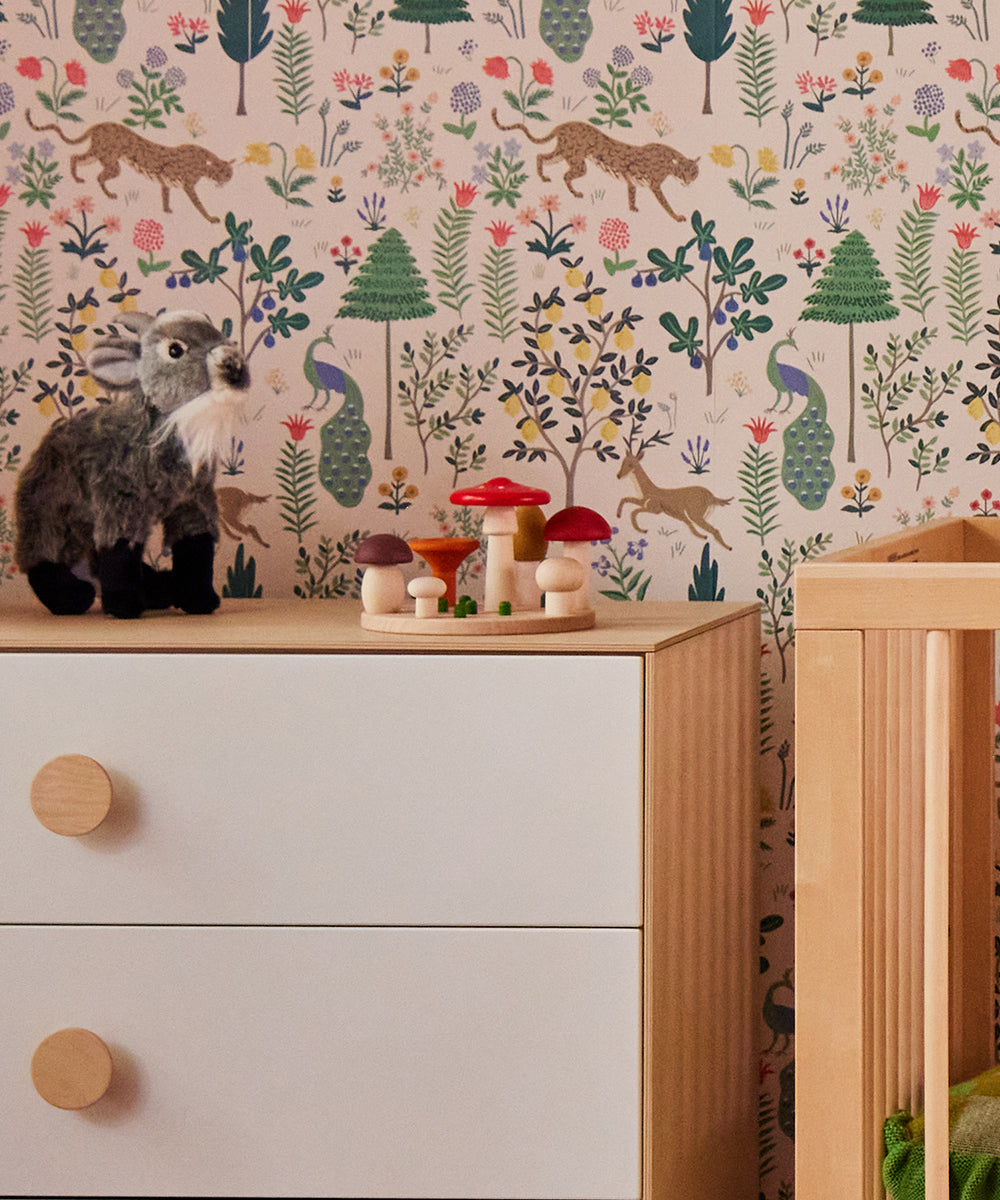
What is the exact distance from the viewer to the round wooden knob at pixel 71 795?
3.45 ft

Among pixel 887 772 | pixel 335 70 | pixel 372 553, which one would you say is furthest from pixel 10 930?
pixel 335 70

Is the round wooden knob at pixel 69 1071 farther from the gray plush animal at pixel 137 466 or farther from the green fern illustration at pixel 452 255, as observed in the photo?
the green fern illustration at pixel 452 255

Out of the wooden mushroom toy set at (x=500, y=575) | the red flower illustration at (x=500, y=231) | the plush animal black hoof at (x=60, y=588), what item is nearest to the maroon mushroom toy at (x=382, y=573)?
the wooden mushroom toy set at (x=500, y=575)

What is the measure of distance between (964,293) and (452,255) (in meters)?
0.64

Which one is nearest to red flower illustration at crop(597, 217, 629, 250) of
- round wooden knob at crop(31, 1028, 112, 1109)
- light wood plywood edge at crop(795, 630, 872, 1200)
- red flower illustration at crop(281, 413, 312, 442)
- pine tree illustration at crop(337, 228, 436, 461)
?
pine tree illustration at crop(337, 228, 436, 461)

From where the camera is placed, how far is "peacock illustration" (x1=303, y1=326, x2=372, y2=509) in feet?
5.24

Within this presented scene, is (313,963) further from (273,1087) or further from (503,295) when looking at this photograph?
(503,295)

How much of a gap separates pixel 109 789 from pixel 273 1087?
0.29 metres

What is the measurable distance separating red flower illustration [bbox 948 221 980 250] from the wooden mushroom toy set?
2.15 feet

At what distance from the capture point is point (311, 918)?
3.52ft

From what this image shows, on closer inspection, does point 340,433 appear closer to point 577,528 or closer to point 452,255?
point 452,255

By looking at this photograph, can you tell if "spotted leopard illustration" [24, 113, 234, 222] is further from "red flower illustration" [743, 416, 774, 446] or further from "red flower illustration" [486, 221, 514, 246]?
"red flower illustration" [743, 416, 774, 446]

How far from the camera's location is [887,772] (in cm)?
97

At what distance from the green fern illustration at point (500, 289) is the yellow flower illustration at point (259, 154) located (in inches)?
12.0
